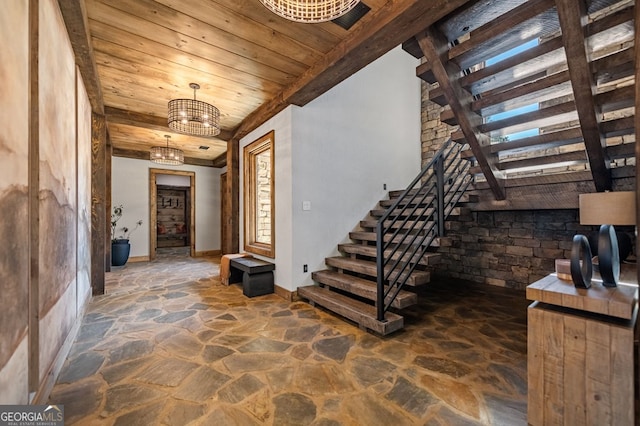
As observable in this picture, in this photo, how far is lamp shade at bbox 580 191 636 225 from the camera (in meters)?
1.39

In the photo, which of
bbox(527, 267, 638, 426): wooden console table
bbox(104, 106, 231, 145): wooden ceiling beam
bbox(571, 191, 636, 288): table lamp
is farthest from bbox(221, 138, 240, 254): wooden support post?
bbox(571, 191, 636, 288): table lamp

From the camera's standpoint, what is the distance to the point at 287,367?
1.91 metres

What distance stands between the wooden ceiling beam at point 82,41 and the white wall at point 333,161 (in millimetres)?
2022

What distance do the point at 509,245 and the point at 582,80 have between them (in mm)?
2775

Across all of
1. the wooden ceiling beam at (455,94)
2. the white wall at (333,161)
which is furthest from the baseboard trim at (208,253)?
the wooden ceiling beam at (455,94)

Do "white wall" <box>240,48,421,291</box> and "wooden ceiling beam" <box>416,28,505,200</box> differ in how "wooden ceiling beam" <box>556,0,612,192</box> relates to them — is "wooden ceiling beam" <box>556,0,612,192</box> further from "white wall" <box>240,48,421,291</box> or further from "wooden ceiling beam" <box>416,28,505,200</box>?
"white wall" <box>240,48,421,291</box>

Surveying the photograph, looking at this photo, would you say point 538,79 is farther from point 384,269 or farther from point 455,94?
point 384,269

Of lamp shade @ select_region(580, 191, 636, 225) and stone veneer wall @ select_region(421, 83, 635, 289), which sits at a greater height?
lamp shade @ select_region(580, 191, 636, 225)

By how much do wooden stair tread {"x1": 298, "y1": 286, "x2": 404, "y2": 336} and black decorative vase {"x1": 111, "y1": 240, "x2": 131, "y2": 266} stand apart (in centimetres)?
469

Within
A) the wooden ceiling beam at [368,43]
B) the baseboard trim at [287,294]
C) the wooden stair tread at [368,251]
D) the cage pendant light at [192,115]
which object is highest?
the wooden ceiling beam at [368,43]

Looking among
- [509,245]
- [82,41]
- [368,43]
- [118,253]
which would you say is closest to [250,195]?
[82,41]

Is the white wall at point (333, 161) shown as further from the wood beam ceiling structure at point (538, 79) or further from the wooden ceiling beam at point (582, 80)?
the wooden ceiling beam at point (582, 80)

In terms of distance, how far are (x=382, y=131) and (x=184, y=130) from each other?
3157 mm

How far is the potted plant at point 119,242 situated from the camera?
18.3 feet
